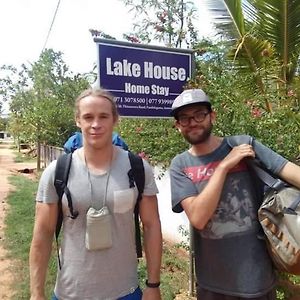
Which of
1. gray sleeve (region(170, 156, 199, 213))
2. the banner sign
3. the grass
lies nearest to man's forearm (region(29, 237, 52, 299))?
gray sleeve (region(170, 156, 199, 213))

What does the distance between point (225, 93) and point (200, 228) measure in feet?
6.02

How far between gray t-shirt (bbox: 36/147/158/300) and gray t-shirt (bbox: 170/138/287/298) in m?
0.27

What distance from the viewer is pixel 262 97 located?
3.76 m

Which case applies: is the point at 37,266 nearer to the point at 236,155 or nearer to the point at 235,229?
the point at 235,229

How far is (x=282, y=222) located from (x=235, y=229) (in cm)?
22

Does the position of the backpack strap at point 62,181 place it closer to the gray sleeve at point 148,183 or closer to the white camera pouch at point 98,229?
the white camera pouch at point 98,229

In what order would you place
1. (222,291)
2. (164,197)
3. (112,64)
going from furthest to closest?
(164,197) → (112,64) → (222,291)

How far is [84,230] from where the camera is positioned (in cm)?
179

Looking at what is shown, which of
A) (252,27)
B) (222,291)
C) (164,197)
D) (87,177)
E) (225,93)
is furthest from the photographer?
(164,197)

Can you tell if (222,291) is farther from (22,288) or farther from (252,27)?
(252,27)

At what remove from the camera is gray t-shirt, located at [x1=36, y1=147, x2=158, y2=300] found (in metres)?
1.76

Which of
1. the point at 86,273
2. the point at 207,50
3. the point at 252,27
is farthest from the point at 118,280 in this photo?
the point at 252,27

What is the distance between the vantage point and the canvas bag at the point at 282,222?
1.73 metres

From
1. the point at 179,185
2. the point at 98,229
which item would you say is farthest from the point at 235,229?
the point at 98,229
